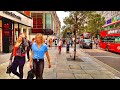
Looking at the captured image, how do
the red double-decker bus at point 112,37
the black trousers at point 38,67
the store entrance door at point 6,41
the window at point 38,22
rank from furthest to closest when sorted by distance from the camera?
the window at point 38,22, the red double-decker bus at point 112,37, the store entrance door at point 6,41, the black trousers at point 38,67

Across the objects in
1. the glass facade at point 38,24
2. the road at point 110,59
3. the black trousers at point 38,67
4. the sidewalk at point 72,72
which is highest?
the glass facade at point 38,24

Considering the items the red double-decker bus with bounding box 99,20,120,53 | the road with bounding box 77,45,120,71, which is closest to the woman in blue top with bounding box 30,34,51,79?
the road with bounding box 77,45,120,71

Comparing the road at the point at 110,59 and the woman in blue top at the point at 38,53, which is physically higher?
the woman in blue top at the point at 38,53

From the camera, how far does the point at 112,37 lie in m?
25.7

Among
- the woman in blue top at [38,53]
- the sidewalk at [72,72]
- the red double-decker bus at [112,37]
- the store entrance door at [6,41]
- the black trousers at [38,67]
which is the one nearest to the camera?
the woman in blue top at [38,53]

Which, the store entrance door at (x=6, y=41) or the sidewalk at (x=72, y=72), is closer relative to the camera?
the sidewalk at (x=72, y=72)

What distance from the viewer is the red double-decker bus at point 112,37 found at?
23934mm

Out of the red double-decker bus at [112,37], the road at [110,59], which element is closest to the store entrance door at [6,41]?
the road at [110,59]

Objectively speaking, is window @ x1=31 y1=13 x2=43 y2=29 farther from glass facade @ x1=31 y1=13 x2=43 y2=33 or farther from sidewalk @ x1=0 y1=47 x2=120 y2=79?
sidewalk @ x1=0 y1=47 x2=120 y2=79

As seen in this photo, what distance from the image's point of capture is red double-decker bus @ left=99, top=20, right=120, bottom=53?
78.5ft

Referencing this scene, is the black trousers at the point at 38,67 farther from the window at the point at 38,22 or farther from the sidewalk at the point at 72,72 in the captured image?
the window at the point at 38,22

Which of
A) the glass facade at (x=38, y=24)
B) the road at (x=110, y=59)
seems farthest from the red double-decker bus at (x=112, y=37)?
the glass facade at (x=38, y=24)

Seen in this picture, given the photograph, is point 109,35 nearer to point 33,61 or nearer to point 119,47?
point 119,47

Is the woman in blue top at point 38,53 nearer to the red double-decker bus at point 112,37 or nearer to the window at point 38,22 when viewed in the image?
the red double-decker bus at point 112,37
